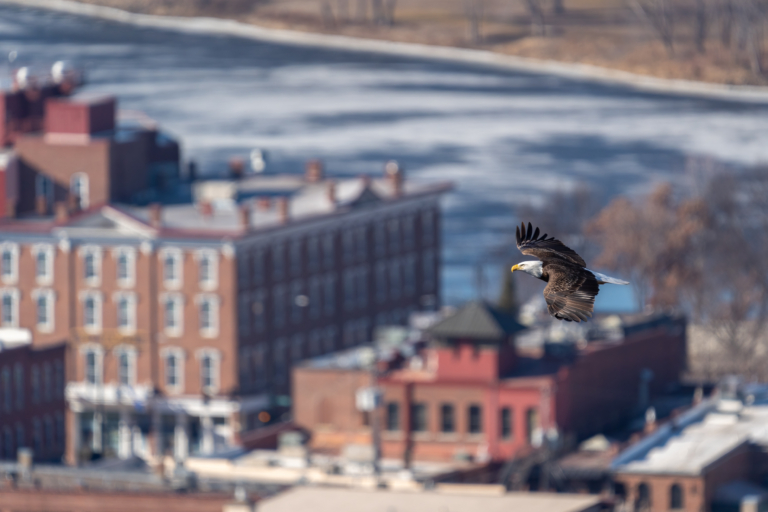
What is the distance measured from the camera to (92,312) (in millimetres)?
114875

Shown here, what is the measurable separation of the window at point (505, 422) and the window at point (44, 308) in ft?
97.3

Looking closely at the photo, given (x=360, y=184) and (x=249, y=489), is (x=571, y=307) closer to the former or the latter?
(x=249, y=489)

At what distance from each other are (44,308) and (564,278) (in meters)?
90.2

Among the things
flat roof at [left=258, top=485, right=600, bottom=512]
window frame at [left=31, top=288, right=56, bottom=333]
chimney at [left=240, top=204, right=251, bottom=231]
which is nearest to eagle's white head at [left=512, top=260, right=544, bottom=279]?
flat roof at [left=258, top=485, right=600, bottom=512]

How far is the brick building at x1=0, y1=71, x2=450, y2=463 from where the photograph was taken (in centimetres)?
11312

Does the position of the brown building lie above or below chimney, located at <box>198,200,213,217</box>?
below

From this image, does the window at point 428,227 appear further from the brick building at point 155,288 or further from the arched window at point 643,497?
the arched window at point 643,497

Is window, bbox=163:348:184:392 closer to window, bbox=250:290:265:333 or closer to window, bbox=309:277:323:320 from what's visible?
window, bbox=250:290:265:333

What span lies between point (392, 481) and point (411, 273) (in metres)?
52.0

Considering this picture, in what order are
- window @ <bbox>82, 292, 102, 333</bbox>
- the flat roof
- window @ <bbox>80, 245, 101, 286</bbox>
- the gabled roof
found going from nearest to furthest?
the flat roof → the gabled roof → window @ <bbox>80, 245, 101, 286</bbox> → window @ <bbox>82, 292, 102, 333</bbox>

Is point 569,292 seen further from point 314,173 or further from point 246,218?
point 314,173

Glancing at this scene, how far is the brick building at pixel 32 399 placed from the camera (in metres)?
101

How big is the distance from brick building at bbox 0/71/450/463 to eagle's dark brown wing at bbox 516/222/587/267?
81943 millimetres

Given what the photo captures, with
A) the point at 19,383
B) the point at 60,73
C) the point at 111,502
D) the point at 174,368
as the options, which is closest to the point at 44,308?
the point at 174,368
